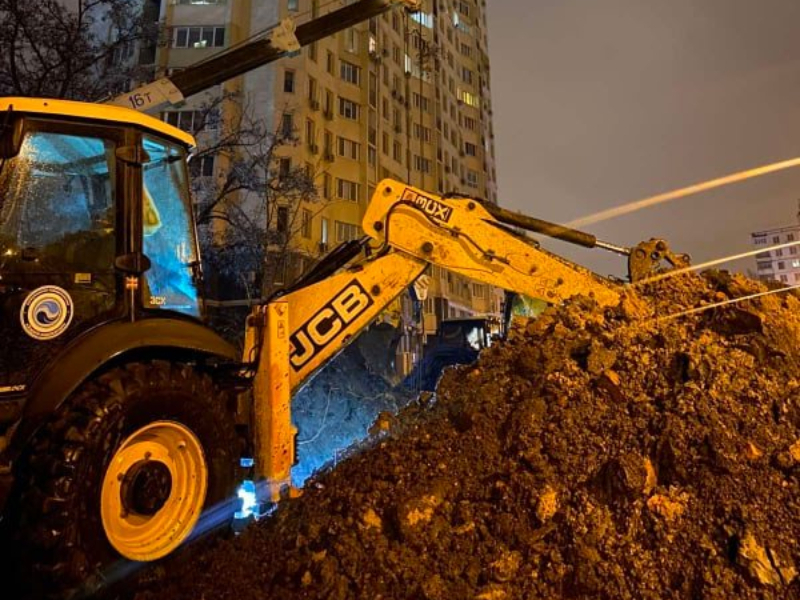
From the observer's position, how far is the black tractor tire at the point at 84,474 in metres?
2.71

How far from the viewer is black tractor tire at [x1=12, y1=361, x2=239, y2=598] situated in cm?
271

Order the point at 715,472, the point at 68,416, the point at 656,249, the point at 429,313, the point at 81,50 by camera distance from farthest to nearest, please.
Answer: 1. the point at 429,313
2. the point at 81,50
3. the point at 656,249
4. the point at 715,472
5. the point at 68,416

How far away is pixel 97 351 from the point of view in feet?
10.4

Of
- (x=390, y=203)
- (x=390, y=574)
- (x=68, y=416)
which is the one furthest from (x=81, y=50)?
(x=390, y=574)

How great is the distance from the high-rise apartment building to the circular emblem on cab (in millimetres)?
17089

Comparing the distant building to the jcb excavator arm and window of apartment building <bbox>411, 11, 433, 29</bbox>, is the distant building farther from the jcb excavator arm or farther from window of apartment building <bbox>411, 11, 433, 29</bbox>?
the jcb excavator arm

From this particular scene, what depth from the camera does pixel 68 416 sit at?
9.77 ft

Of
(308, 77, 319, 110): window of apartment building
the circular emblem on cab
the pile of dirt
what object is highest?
(308, 77, 319, 110): window of apartment building

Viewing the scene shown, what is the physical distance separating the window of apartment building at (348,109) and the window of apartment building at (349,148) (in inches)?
52.3

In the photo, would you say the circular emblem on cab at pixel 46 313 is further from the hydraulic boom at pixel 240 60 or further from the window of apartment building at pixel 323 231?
the window of apartment building at pixel 323 231

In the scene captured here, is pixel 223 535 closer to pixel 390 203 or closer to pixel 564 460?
pixel 564 460

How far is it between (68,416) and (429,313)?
34171 mm

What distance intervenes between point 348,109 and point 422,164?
28.6 feet

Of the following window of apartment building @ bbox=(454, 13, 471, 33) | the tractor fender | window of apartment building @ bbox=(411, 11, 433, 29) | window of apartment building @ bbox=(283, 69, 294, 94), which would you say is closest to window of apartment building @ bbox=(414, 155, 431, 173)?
window of apartment building @ bbox=(411, 11, 433, 29)
